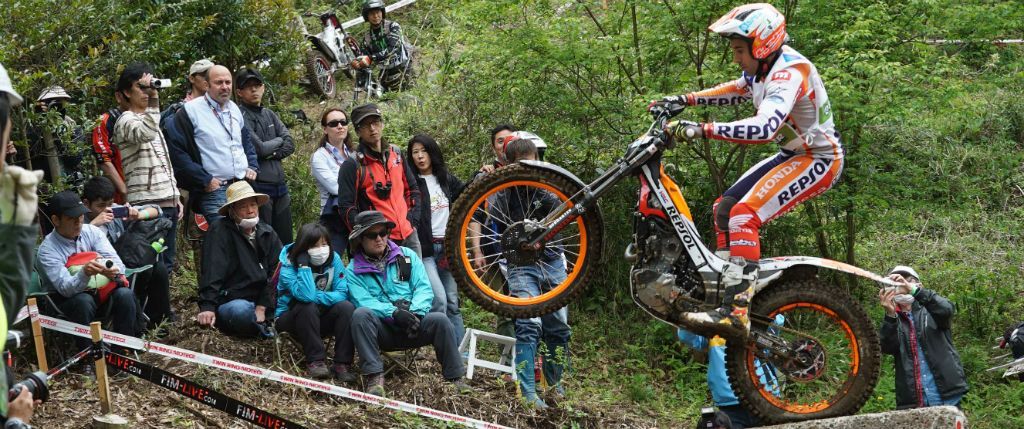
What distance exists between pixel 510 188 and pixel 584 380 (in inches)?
129

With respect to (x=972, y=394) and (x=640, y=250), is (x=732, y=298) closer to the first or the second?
(x=640, y=250)

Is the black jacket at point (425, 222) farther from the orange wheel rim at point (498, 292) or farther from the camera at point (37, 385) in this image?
the camera at point (37, 385)

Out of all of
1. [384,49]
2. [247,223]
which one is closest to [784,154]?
[247,223]

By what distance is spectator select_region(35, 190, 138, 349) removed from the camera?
23.1ft

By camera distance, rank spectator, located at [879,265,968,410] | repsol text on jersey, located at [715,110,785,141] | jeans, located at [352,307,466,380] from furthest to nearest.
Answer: spectator, located at [879,265,968,410] → jeans, located at [352,307,466,380] → repsol text on jersey, located at [715,110,785,141]

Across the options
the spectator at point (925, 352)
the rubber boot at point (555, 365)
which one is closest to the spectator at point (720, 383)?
the spectator at point (925, 352)

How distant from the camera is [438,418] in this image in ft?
23.4

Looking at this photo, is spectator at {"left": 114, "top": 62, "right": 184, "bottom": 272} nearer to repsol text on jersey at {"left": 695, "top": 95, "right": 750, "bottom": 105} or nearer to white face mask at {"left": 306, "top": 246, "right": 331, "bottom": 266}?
white face mask at {"left": 306, "top": 246, "right": 331, "bottom": 266}

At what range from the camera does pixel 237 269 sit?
7.91 meters

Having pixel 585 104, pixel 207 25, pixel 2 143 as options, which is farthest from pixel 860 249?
pixel 2 143

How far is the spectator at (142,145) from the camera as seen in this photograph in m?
7.90

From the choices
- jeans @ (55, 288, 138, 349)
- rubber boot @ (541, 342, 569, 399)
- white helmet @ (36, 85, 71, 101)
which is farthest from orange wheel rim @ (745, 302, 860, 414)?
white helmet @ (36, 85, 71, 101)

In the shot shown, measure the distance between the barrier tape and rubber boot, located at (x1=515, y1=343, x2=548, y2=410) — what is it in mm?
1864

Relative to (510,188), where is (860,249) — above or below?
below
